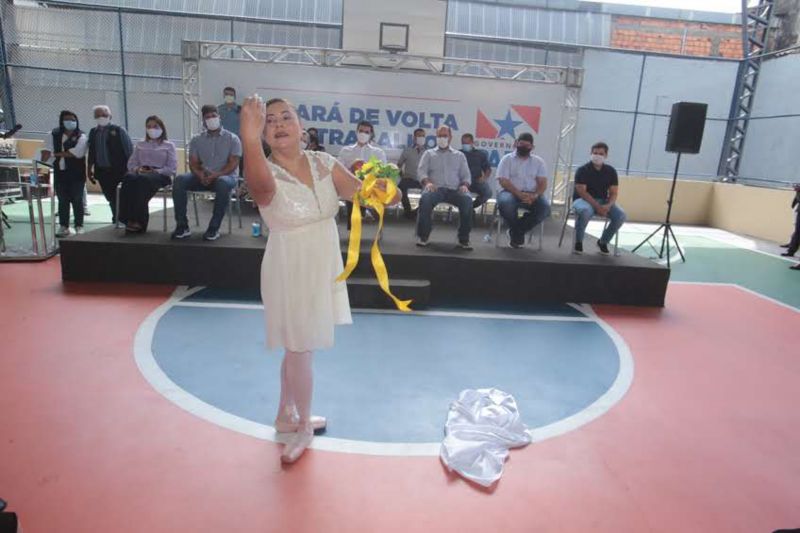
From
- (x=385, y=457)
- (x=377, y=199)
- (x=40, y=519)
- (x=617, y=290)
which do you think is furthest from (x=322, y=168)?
(x=617, y=290)

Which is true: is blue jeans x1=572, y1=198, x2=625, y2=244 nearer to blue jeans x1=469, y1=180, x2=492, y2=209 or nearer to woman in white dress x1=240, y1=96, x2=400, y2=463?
blue jeans x1=469, y1=180, x2=492, y2=209

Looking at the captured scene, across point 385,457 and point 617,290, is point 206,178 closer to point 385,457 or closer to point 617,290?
point 385,457

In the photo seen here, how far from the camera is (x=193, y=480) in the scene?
2141mm

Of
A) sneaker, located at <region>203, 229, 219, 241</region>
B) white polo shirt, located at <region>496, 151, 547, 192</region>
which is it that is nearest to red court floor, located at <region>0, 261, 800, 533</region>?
sneaker, located at <region>203, 229, 219, 241</region>

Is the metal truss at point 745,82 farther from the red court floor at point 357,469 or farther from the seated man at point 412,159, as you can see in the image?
the red court floor at point 357,469

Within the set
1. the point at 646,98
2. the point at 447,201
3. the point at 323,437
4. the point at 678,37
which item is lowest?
the point at 323,437

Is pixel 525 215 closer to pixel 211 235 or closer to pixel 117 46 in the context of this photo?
pixel 211 235

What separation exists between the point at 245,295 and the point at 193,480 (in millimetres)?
2628

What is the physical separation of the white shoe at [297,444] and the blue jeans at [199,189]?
3079 millimetres

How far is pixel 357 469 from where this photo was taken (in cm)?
228

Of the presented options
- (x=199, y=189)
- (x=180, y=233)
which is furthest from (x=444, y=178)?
(x=180, y=233)

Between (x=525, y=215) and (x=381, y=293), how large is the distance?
6.75 ft

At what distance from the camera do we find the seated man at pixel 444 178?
5.38m

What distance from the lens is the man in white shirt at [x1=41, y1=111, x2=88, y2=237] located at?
607cm
